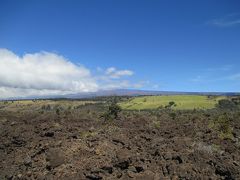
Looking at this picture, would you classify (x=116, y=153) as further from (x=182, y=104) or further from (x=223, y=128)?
(x=182, y=104)

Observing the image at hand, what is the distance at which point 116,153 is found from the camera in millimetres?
15695

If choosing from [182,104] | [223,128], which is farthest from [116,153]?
[182,104]

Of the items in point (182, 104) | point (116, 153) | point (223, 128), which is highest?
point (182, 104)

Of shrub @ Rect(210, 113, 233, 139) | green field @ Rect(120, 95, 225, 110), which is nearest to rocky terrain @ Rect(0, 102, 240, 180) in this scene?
shrub @ Rect(210, 113, 233, 139)

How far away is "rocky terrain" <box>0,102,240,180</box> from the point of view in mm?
14805

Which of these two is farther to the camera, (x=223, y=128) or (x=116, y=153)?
(x=223, y=128)

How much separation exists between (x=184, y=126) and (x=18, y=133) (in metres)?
9.55

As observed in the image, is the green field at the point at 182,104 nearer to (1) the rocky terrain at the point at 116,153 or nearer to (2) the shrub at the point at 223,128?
(2) the shrub at the point at 223,128

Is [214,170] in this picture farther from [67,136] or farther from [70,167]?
[67,136]

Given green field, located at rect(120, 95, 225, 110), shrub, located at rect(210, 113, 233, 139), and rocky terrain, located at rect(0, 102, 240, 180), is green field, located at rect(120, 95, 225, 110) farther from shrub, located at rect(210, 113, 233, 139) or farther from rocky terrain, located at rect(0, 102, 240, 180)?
rocky terrain, located at rect(0, 102, 240, 180)

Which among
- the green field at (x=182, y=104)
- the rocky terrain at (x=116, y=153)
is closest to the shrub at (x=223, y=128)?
the rocky terrain at (x=116, y=153)

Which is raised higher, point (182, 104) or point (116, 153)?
point (182, 104)

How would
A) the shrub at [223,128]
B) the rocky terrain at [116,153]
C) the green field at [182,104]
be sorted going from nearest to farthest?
1. the rocky terrain at [116,153]
2. the shrub at [223,128]
3. the green field at [182,104]

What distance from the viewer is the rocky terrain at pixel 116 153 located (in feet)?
48.6
